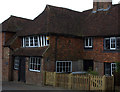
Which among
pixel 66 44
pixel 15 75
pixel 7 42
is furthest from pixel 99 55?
pixel 7 42

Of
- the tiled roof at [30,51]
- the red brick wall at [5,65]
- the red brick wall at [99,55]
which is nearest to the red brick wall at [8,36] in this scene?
the red brick wall at [5,65]

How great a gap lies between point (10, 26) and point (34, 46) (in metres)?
6.13

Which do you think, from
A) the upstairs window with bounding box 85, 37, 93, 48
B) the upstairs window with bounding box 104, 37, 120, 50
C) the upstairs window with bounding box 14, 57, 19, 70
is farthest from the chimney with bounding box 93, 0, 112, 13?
the upstairs window with bounding box 14, 57, 19, 70

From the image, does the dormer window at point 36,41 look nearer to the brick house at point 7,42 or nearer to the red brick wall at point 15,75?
the brick house at point 7,42

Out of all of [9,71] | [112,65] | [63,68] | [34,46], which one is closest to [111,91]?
[112,65]

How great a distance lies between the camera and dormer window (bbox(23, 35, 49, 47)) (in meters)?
19.1

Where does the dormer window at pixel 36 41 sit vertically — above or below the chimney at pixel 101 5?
below

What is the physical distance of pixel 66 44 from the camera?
19781 millimetres

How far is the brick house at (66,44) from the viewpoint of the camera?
18516 mm

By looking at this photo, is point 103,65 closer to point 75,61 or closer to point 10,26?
point 75,61

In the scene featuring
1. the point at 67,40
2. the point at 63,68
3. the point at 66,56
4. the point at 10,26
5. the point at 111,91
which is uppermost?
the point at 10,26

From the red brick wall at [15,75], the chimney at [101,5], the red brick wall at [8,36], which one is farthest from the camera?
the red brick wall at [8,36]

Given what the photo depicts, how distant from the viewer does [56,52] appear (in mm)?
18906

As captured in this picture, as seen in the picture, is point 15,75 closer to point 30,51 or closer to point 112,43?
point 30,51
